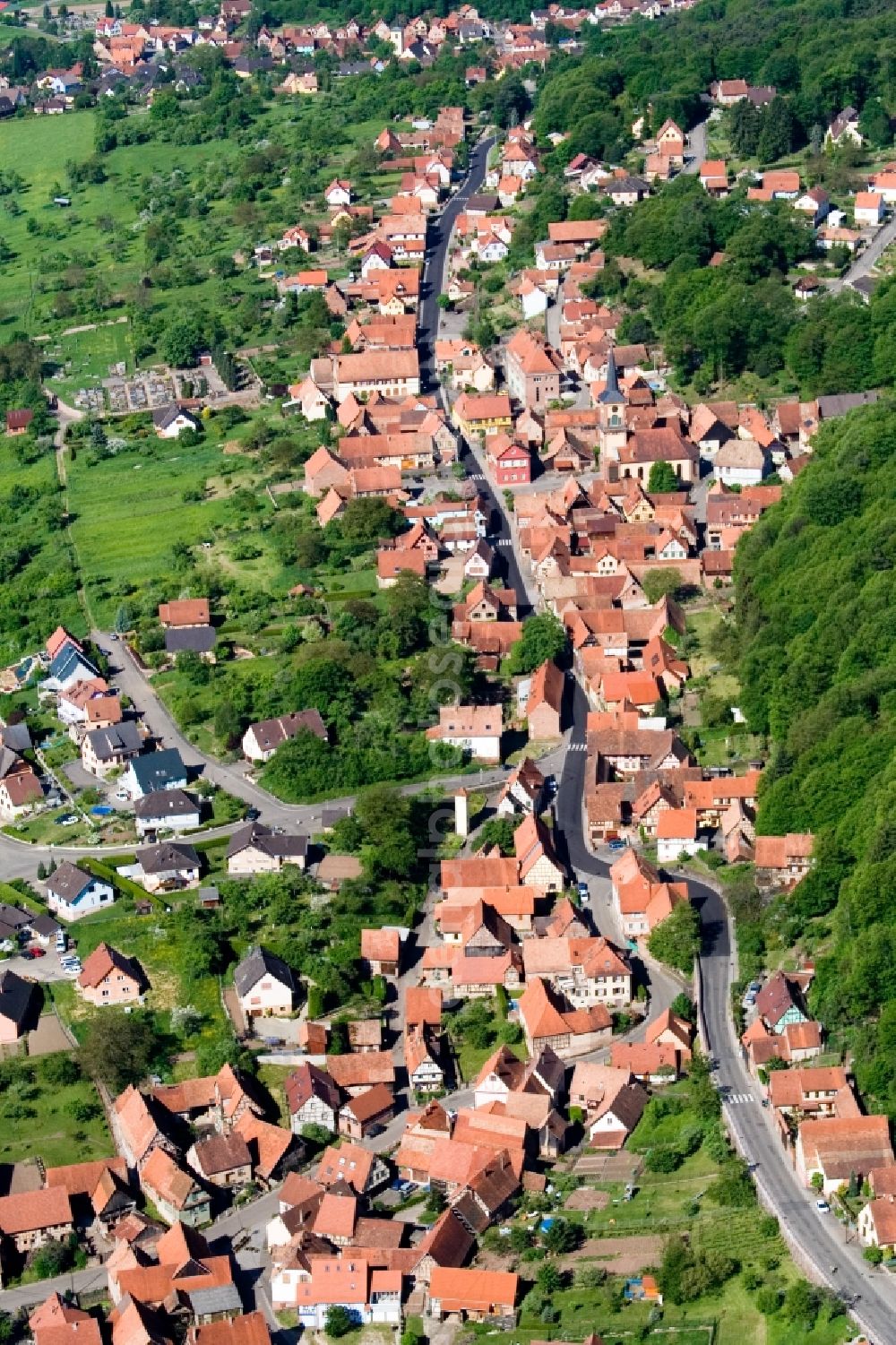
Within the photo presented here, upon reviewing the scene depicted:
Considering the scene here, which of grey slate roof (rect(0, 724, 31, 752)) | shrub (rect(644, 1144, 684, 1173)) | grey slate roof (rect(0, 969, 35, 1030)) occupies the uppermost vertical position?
shrub (rect(644, 1144, 684, 1173))

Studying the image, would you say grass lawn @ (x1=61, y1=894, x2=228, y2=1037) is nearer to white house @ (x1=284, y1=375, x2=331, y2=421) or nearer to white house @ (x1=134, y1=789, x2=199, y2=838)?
white house @ (x1=134, y1=789, x2=199, y2=838)

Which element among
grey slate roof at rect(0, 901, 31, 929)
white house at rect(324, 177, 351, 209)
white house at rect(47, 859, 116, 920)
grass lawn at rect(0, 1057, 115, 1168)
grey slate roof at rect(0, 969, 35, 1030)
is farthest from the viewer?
white house at rect(324, 177, 351, 209)

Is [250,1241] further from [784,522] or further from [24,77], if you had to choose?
[24,77]

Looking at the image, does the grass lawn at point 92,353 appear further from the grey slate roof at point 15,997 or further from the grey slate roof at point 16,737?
the grey slate roof at point 15,997

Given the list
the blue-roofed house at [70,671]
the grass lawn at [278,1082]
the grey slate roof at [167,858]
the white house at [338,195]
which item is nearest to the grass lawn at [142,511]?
the blue-roofed house at [70,671]

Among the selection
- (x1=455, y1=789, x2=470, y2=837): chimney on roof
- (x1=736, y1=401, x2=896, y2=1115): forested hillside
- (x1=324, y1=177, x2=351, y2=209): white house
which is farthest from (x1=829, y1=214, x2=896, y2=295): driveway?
(x1=455, y1=789, x2=470, y2=837): chimney on roof

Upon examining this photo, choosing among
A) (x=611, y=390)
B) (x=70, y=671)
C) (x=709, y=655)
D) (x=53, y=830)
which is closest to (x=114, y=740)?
(x=53, y=830)

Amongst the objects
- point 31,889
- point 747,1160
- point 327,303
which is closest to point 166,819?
point 31,889
